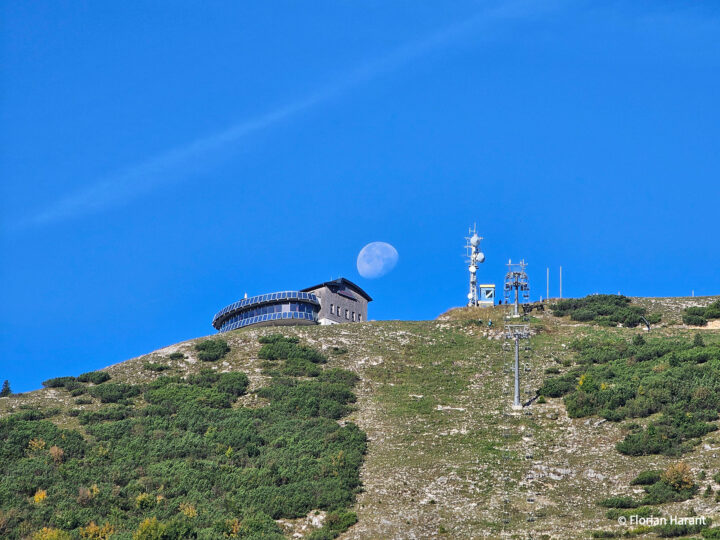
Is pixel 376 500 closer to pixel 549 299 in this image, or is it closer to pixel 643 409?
pixel 643 409

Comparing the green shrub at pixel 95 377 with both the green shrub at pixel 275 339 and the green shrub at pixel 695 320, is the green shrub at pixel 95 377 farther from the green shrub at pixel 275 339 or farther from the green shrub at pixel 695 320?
the green shrub at pixel 695 320

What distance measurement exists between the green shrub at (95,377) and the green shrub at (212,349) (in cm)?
830

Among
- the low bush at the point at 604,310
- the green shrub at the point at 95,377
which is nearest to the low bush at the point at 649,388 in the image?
the low bush at the point at 604,310

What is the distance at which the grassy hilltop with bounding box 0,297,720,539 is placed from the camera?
45.2 meters

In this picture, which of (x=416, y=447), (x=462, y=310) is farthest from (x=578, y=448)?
(x=462, y=310)

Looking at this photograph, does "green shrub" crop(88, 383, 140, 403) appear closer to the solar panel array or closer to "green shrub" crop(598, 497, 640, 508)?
the solar panel array

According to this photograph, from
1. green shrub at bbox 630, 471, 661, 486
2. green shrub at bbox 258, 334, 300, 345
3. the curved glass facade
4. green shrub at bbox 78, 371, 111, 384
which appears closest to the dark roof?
the curved glass facade

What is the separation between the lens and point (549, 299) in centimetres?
9450

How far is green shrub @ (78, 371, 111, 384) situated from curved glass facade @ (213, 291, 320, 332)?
23969mm

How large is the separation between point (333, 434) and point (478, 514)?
14.4 metres

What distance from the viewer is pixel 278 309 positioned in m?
96.0

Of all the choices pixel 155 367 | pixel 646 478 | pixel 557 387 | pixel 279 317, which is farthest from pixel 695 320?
pixel 155 367

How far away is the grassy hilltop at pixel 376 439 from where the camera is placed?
148 ft

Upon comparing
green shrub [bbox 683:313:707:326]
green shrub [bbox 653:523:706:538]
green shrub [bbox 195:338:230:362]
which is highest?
green shrub [bbox 683:313:707:326]
